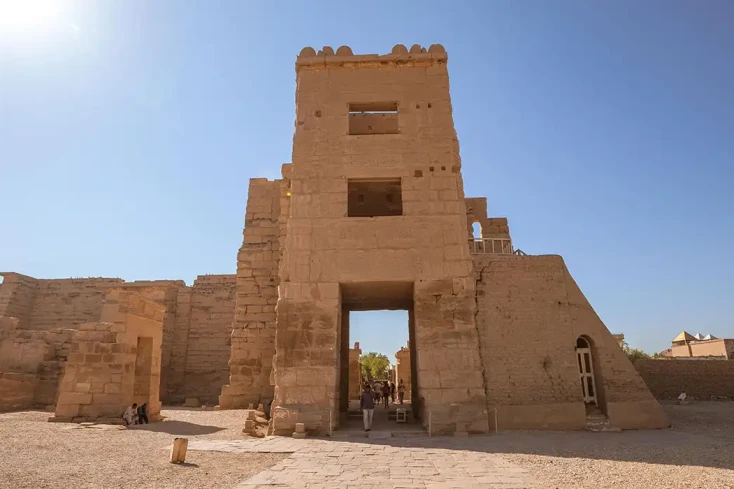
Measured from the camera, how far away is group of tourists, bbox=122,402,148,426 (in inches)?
429

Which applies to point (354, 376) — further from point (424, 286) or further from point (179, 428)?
point (424, 286)

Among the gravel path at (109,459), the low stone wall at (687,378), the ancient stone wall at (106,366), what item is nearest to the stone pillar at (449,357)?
the gravel path at (109,459)

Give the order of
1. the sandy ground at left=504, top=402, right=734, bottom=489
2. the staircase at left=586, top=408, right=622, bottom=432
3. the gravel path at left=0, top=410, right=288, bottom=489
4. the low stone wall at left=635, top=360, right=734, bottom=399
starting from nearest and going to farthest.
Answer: the gravel path at left=0, top=410, right=288, bottom=489, the sandy ground at left=504, top=402, right=734, bottom=489, the staircase at left=586, top=408, right=622, bottom=432, the low stone wall at left=635, top=360, right=734, bottom=399

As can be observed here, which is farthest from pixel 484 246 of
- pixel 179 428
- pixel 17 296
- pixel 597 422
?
pixel 17 296

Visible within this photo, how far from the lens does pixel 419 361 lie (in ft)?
33.4

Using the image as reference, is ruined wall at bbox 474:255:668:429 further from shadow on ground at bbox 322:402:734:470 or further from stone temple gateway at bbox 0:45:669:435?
shadow on ground at bbox 322:402:734:470

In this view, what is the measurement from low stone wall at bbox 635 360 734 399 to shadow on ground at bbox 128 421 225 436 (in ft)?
48.0

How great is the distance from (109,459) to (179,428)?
14.2 ft

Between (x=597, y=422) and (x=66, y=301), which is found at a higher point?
(x=66, y=301)

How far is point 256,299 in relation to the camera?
564 inches

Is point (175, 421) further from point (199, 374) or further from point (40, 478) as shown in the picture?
point (199, 374)

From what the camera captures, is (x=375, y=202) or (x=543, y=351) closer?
(x=543, y=351)

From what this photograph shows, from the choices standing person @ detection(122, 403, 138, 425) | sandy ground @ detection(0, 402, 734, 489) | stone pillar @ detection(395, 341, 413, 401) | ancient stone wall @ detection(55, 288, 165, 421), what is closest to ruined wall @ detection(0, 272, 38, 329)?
ancient stone wall @ detection(55, 288, 165, 421)

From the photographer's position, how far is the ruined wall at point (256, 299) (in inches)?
538
